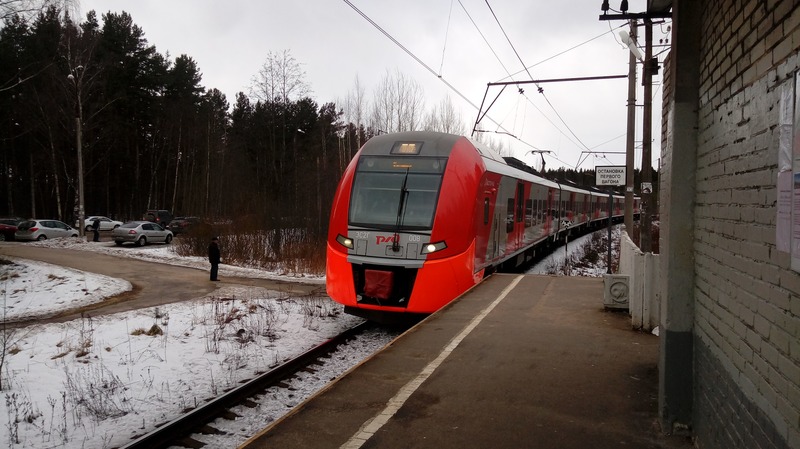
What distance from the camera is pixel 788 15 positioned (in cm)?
234

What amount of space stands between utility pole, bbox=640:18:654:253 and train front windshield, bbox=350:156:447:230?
707 centimetres

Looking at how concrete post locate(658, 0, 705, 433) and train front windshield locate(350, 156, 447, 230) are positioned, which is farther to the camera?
train front windshield locate(350, 156, 447, 230)

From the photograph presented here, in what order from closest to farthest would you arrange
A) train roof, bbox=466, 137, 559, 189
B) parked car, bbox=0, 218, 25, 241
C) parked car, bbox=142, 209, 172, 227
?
1. train roof, bbox=466, 137, 559, 189
2. parked car, bbox=0, 218, 25, 241
3. parked car, bbox=142, 209, 172, 227

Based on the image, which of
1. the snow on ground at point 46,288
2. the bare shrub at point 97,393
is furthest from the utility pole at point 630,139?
the snow on ground at point 46,288

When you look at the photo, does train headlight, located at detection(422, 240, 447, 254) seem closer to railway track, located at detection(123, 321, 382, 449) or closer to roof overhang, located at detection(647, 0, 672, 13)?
railway track, located at detection(123, 321, 382, 449)

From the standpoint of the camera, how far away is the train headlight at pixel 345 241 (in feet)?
31.1

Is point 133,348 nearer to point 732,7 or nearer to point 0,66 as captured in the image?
point 732,7

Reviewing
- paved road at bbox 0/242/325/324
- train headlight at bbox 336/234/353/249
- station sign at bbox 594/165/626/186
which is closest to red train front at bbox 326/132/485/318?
train headlight at bbox 336/234/353/249

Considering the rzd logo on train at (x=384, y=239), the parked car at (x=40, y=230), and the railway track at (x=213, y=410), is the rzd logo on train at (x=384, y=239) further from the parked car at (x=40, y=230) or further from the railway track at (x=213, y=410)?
the parked car at (x=40, y=230)

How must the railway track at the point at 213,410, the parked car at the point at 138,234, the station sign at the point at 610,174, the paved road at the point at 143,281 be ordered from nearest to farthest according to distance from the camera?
the railway track at the point at 213,410
the paved road at the point at 143,281
the station sign at the point at 610,174
the parked car at the point at 138,234

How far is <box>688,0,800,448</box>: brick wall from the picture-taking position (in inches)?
93.1

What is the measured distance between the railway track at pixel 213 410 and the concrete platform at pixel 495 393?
174 cm

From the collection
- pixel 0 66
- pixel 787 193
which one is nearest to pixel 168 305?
pixel 787 193

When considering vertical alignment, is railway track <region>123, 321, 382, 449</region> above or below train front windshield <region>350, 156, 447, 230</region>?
below
